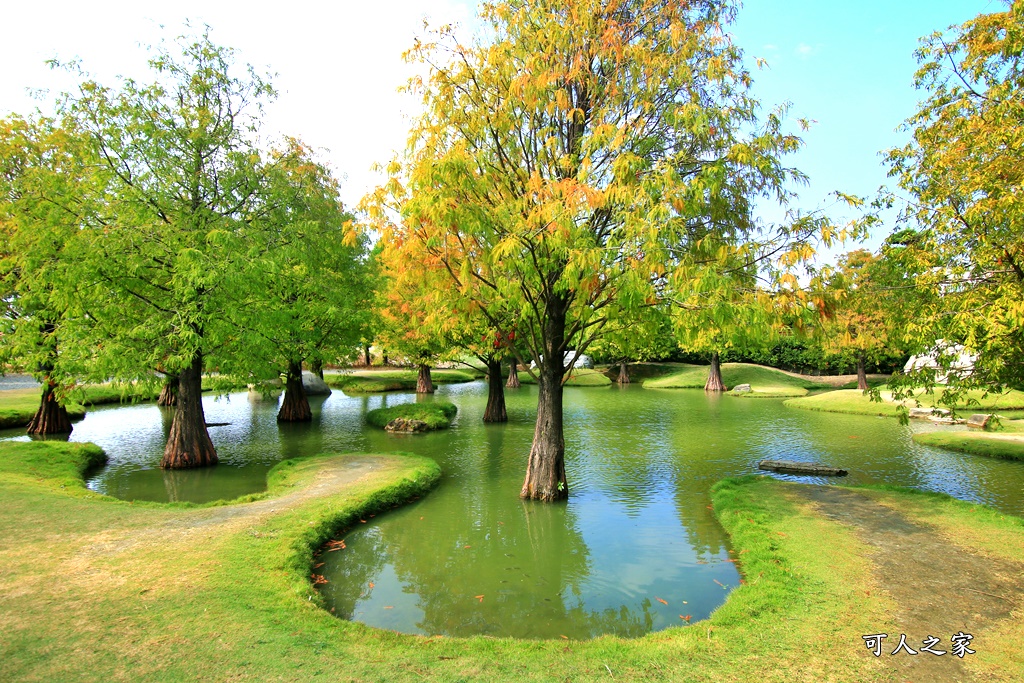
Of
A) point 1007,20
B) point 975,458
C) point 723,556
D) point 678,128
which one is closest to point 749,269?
point 678,128

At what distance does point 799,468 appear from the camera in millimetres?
15141

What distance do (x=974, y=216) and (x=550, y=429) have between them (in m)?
8.29

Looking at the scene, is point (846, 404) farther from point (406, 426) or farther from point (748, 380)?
point (406, 426)

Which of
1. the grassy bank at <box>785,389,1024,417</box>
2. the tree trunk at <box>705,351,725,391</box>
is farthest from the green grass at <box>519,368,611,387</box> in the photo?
the grassy bank at <box>785,389,1024,417</box>

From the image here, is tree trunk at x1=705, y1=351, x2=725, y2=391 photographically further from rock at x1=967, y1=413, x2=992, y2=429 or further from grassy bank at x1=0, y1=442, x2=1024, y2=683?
grassy bank at x1=0, y1=442, x2=1024, y2=683

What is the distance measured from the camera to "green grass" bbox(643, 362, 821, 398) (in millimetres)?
41478

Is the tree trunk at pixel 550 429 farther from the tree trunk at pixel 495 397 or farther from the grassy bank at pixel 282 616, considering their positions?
the tree trunk at pixel 495 397

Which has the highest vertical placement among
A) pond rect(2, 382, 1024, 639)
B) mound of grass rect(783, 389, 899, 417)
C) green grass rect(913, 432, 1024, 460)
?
mound of grass rect(783, 389, 899, 417)

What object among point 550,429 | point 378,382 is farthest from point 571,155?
point 378,382

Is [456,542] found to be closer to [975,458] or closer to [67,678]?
[67,678]

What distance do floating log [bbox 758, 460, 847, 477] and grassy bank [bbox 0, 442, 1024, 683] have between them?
15.8ft

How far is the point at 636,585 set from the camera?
26.8 ft

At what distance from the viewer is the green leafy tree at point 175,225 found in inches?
552

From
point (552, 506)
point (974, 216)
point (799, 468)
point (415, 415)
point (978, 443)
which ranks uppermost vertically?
point (974, 216)
